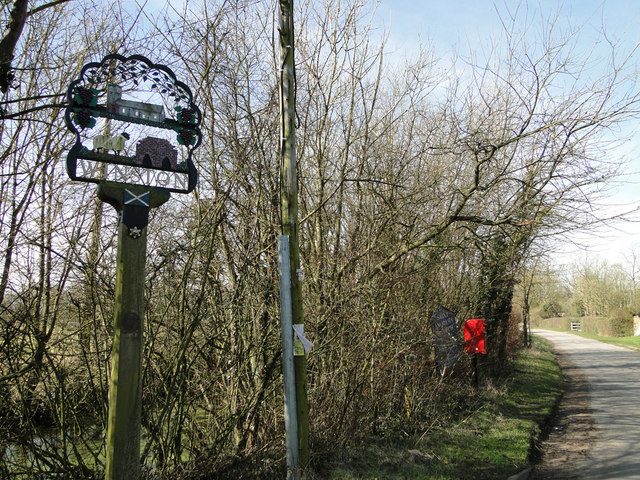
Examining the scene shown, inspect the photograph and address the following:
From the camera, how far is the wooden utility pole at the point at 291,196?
17.0 ft

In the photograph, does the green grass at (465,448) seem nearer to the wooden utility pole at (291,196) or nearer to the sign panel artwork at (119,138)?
the wooden utility pole at (291,196)

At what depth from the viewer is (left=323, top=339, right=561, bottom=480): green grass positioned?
6152mm

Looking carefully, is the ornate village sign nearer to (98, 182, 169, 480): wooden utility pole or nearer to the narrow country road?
(98, 182, 169, 480): wooden utility pole

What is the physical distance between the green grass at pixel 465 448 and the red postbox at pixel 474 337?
1068mm

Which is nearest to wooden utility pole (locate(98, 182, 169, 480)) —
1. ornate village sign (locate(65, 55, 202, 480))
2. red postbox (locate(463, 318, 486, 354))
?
ornate village sign (locate(65, 55, 202, 480))

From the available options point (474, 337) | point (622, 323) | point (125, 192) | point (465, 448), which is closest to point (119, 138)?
point (125, 192)

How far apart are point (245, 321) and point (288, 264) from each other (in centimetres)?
141

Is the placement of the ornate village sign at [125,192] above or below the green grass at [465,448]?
above

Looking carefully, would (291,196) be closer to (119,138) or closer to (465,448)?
(119,138)

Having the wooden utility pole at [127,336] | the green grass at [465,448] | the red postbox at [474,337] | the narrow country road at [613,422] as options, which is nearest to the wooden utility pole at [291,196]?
the green grass at [465,448]

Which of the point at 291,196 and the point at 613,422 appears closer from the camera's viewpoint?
the point at 291,196

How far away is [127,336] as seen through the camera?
3.43m

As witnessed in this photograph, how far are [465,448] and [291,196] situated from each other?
15.3 ft

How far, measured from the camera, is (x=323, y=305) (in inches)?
283
